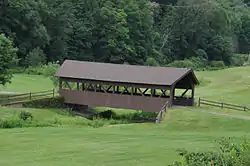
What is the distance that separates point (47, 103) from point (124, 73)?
683 centimetres

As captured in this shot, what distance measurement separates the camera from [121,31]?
273 ft

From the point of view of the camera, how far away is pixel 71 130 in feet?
91.8

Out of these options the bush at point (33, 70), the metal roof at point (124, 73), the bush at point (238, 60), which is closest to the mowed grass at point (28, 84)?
the bush at point (33, 70)

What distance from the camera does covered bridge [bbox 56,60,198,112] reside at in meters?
38.0

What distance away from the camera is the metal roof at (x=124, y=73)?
124 ft

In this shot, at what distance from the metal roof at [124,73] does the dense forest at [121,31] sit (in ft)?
71.3

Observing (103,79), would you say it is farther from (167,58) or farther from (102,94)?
(167,58)

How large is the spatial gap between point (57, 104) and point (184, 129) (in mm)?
13955

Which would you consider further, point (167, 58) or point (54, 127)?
point (167, 58)

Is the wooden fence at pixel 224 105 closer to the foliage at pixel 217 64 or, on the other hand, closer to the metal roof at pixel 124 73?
the metal roof at pixel 124 73

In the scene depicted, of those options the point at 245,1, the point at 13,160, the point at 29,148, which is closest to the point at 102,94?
the point at 29,148

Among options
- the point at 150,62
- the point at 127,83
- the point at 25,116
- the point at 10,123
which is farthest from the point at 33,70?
the point at 10,123

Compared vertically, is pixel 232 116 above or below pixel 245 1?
below

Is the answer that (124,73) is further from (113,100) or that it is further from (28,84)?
(28,84)
